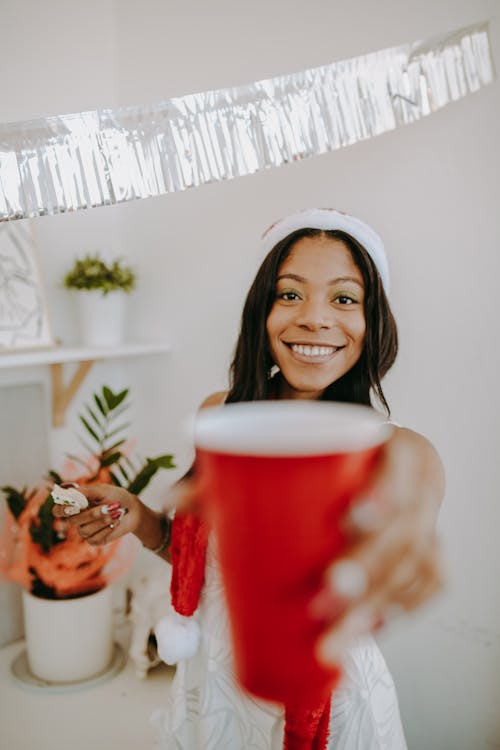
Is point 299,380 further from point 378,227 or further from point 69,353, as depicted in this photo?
point 69,353

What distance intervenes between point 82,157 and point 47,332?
740mm

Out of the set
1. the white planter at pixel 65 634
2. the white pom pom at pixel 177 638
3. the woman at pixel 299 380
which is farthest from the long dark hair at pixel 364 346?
the white planter at pixel 65 634

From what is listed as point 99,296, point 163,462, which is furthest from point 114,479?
point 99,296

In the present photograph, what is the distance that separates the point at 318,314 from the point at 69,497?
0.39 m

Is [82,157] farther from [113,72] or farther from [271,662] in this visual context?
[113,72]

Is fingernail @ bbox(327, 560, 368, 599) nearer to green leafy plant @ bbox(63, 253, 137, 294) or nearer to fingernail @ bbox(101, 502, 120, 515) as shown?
fingernail @ bbox(101, 502, 120, 515)

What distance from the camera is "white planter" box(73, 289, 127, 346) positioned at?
4.27 ft

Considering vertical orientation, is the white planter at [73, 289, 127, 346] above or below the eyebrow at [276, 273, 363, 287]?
above

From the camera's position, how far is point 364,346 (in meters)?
0.84

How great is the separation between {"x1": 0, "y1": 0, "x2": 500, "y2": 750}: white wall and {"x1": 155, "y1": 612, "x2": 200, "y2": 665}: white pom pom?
1.52 ft

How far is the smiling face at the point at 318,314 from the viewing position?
0.78 metres

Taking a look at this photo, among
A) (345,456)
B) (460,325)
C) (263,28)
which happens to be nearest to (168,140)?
(345,456)

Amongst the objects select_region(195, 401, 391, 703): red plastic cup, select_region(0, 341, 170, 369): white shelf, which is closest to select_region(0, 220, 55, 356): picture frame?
select_region(0, 341, 170, 369): white shelf

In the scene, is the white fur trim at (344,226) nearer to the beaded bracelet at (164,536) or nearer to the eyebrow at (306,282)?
the eyebrow at (306,282)
